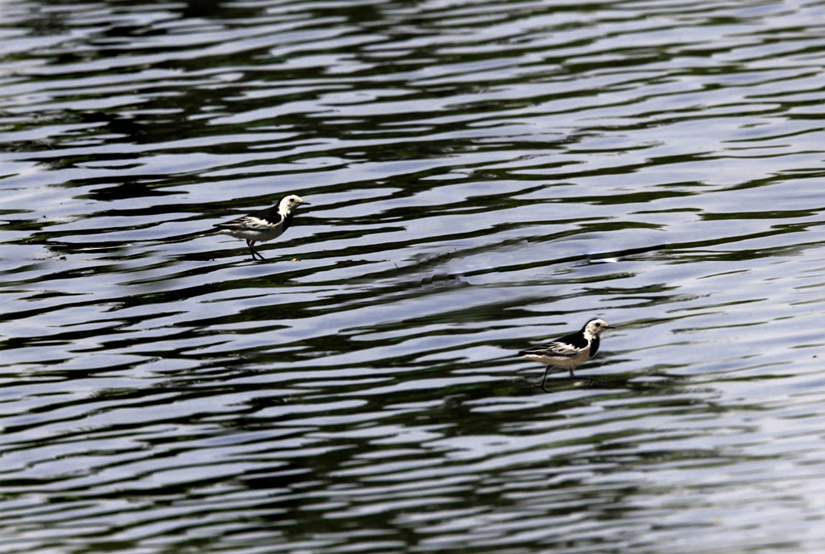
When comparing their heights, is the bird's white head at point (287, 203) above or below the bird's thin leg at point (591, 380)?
above

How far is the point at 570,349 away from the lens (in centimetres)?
1171

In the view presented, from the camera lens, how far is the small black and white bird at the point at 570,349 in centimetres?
1170

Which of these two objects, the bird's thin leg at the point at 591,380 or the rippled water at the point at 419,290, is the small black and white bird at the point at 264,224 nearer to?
the rippled water at the point at 419,290

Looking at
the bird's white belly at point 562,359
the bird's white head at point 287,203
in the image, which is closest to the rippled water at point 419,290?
the bird's white belly at point 562,359

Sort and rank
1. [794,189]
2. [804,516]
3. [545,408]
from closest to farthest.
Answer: [804,516] → [545,408] → [794,189]

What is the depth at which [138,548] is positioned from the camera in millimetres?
9398

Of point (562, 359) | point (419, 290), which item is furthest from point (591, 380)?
point (419, 290)

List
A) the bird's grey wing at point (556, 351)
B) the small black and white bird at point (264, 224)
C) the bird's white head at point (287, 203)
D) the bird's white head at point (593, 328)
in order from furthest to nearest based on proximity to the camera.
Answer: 1. the bird's white head at point (287, 203)
2. the small black and white bird at point (264, 224)
3. the bird's white head at point (593, 328)
4. the bird's grey wing at point (556, 351)

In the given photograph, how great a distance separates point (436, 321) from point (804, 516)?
522cm

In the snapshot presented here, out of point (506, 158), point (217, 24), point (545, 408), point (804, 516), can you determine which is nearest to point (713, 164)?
point (506, 158)

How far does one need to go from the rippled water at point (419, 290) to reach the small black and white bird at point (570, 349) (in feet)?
0.82

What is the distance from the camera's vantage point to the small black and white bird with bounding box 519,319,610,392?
11.7 metres

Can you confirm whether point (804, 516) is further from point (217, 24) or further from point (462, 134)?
point (217, 24)

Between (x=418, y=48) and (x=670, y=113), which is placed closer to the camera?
(x=670, y=113)
